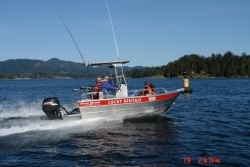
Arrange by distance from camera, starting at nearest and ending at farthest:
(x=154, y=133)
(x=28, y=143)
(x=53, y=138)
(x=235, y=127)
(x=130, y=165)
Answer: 1. (x=130, y=165)
2. (x=28, y=143)
3. (x=53, y=138)
4. (x=154, y=133)
5. (x=235, y=127)

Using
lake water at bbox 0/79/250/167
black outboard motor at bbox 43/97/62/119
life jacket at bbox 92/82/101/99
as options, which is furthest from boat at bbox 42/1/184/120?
lake water at bbox 0/79/250/167

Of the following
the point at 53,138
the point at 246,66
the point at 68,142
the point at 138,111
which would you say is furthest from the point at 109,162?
the point at 246,66

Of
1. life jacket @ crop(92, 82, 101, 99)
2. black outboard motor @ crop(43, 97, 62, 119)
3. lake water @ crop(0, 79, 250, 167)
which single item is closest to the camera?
lake water @ crop(0, 79, 250, 167)

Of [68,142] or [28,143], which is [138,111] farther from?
[28,143]

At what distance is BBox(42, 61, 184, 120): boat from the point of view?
16.7 m

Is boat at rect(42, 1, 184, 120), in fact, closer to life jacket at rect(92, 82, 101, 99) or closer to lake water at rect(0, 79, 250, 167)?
life jacket at rect(92, 82, 101, 99)

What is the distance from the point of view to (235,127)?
53.0 ft

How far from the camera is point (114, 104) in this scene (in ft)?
Answer: 56.5

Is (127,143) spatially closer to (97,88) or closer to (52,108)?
(52,108)

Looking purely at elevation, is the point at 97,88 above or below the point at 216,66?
below

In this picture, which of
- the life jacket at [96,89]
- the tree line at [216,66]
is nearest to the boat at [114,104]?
the life jacket at [96,89]

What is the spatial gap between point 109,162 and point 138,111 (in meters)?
7.91

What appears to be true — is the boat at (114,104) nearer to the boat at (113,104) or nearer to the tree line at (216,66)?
Answer: the boat at (113,104)

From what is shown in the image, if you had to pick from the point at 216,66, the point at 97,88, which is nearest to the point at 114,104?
the point at 97,88
